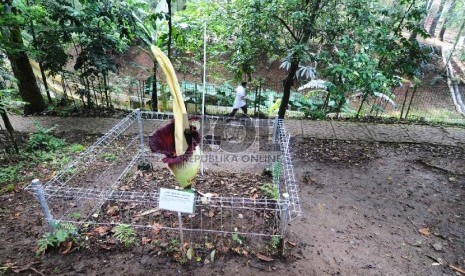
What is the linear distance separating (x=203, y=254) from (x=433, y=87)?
17093 millimetres

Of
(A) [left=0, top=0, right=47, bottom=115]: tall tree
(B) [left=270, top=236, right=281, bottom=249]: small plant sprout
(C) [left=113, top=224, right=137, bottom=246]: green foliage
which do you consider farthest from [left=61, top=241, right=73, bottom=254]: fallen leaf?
(A) [left=0, top=0, right=47, bottom=115]: tall tree

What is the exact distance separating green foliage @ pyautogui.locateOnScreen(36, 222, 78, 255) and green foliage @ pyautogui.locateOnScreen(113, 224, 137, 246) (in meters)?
0.39

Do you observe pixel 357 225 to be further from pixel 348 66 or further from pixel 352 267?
pixel 348 66

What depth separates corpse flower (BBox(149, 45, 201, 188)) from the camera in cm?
254

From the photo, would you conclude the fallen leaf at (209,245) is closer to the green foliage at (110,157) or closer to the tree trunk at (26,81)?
the green foliage at (110,157)

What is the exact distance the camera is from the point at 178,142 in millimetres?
2682

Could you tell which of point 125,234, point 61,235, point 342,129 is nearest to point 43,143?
point 61,235

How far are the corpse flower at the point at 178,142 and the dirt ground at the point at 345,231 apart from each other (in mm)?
816

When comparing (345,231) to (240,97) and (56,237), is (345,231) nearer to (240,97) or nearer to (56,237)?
(56,237)

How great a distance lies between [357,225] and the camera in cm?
339

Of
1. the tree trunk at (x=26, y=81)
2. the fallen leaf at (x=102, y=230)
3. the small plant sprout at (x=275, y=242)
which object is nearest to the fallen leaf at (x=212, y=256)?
the small plant sprout at (x=275, y=242)

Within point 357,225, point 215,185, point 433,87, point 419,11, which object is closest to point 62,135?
point 215,185

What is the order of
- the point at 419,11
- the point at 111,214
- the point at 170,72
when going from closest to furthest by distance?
the point at 170,72, the point at 111,214, the point at 419,11

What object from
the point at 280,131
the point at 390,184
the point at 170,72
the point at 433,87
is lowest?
the point at 433,87
